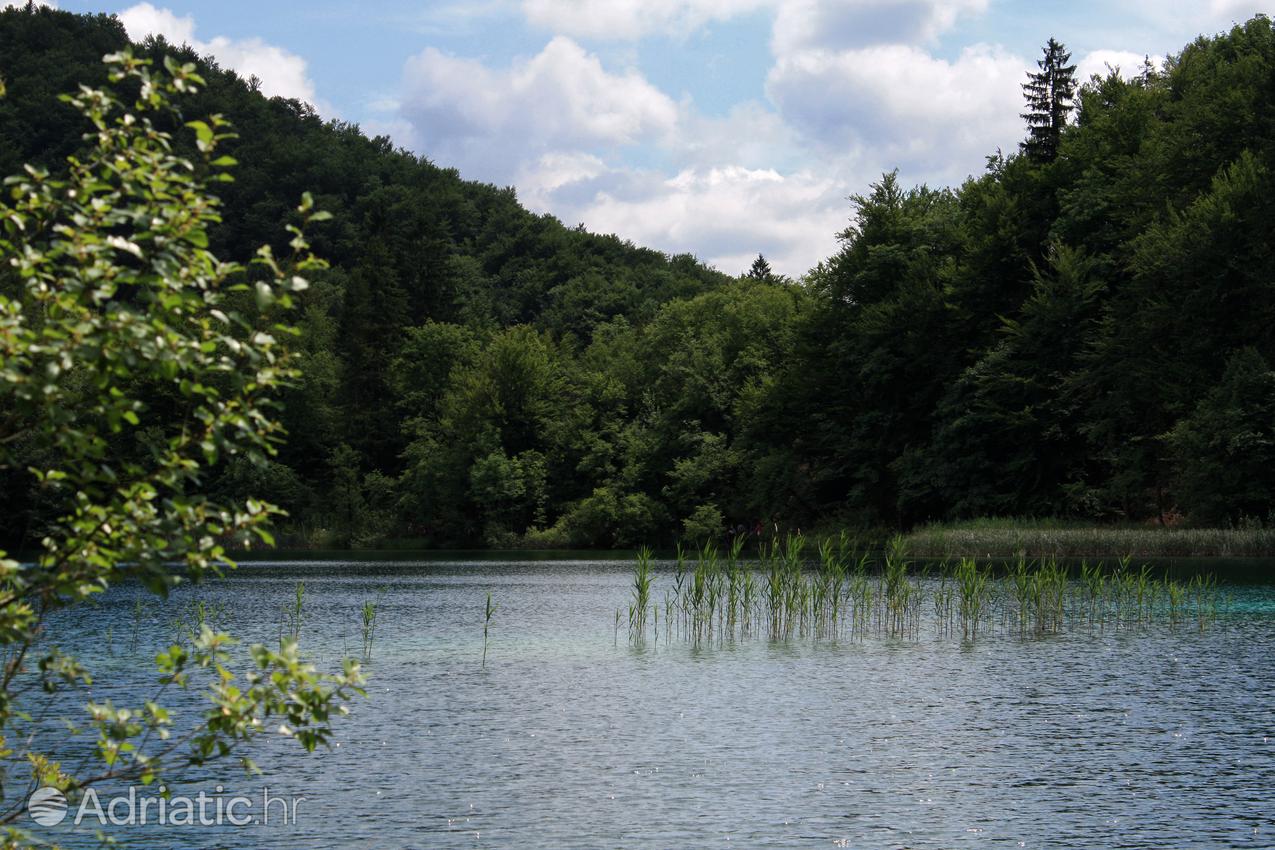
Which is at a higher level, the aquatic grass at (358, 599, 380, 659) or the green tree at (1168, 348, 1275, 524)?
the green tree at (1168, 348, 1275, 524)

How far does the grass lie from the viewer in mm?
48562

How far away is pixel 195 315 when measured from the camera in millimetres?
5574

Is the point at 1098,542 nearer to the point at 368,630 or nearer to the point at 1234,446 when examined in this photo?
the point at 1234,446

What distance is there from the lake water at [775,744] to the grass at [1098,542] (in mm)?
22607

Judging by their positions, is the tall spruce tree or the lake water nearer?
the lake water

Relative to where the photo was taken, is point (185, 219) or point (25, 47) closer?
point (185, 219)

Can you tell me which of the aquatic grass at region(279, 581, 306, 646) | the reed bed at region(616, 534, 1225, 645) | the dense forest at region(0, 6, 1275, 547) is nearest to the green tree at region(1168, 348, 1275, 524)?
the dense forest at region(0, 6, 1275, 547)

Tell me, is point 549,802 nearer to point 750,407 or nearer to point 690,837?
point 690,837

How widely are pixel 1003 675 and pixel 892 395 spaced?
5351cm

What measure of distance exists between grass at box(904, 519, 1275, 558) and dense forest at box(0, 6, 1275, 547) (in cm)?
337

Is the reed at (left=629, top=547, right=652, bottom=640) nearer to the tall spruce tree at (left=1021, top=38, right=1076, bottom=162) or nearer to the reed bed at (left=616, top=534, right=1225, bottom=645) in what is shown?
the reed bed at (left=616, top=534, right=1225, bottom=645)

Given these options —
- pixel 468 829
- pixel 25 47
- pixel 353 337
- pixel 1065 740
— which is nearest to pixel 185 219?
pixel 468 829

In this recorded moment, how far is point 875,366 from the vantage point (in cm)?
7069

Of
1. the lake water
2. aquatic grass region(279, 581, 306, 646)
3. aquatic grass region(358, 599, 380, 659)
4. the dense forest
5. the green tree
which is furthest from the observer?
the dense forest
